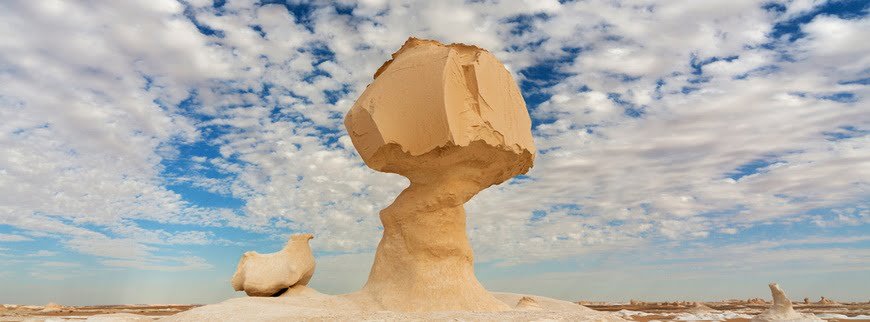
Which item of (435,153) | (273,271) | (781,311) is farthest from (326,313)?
(781,311)

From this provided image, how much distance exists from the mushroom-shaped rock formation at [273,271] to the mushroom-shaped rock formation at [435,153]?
7.84 ft

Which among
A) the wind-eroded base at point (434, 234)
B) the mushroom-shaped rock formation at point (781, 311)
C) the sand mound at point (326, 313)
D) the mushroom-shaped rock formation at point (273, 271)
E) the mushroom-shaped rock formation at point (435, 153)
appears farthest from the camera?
the mushroom-shaped rock formation at point (273, 271)

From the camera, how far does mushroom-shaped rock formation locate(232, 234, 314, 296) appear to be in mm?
13695

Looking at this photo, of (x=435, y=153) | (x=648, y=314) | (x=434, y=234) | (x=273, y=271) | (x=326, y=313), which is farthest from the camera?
(x=648, y=314)

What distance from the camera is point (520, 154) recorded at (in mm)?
12602

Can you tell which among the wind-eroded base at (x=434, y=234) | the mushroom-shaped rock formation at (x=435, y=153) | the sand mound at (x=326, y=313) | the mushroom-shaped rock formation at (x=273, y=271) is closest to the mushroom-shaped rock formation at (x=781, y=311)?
the sand mound at (x=326, y=313)

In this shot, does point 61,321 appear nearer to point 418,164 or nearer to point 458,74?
point 418,164

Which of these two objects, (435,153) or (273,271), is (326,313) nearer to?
(435,153)

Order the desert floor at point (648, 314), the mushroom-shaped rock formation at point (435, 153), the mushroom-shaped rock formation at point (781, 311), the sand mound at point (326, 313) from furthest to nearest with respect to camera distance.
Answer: the desert floor at point (648, 314), the mushroom-shaped rock formation at point (435, 153), the mushroom-shaped rock formation at point (781, 311), the sand mound at point (326, 313)

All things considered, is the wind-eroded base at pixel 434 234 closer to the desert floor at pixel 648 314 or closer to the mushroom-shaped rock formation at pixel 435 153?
the mushroom-shaped rock formation at pixel 435 153

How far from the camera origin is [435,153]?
11.7m

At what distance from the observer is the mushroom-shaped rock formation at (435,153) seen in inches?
458

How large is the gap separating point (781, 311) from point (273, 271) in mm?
11701

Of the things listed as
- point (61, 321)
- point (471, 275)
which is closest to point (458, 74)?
point (471, 275)
